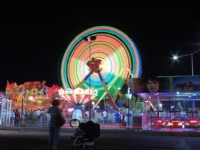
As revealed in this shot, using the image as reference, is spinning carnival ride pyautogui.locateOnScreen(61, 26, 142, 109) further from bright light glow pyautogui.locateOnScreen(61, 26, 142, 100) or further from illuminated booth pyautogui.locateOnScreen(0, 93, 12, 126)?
illuminated booth pyautogui.locateOnScreen(0, 93, 12, 126)

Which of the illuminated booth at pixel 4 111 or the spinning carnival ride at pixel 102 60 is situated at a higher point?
the spinning carnival ride at pixel 102 60

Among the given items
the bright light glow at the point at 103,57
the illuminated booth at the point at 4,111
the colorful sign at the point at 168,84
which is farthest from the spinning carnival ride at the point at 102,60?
the illuminated booth at the point at 4,111

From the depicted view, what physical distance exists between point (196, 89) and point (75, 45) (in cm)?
2354

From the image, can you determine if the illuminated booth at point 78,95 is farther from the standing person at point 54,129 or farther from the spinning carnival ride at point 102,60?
the standing person at point 54,129

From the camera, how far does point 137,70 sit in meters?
38.5

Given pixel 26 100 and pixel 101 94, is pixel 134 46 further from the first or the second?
pixel 26 100

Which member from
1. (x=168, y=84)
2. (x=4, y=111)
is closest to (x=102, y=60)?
(x=168, y=84)

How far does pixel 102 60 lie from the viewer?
136 ft

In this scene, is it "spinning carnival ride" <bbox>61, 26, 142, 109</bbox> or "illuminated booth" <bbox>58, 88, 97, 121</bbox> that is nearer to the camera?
"illuminated booth" <bbox>58, 88, 97, 121</bbox>

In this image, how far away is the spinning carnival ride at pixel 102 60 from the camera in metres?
39.7

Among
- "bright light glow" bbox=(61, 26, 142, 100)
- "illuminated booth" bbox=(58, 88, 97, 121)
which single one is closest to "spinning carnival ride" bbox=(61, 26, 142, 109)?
"bright light glow" bbox=(61, 26, 142, 100)

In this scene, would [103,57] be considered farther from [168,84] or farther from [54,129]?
[54,129]

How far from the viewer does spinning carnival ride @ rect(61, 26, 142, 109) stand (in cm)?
3972

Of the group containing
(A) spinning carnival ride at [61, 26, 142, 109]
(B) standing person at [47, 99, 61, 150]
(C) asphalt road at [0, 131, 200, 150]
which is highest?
(A) spinning carnival ride at [61, 26, 142, 109]
